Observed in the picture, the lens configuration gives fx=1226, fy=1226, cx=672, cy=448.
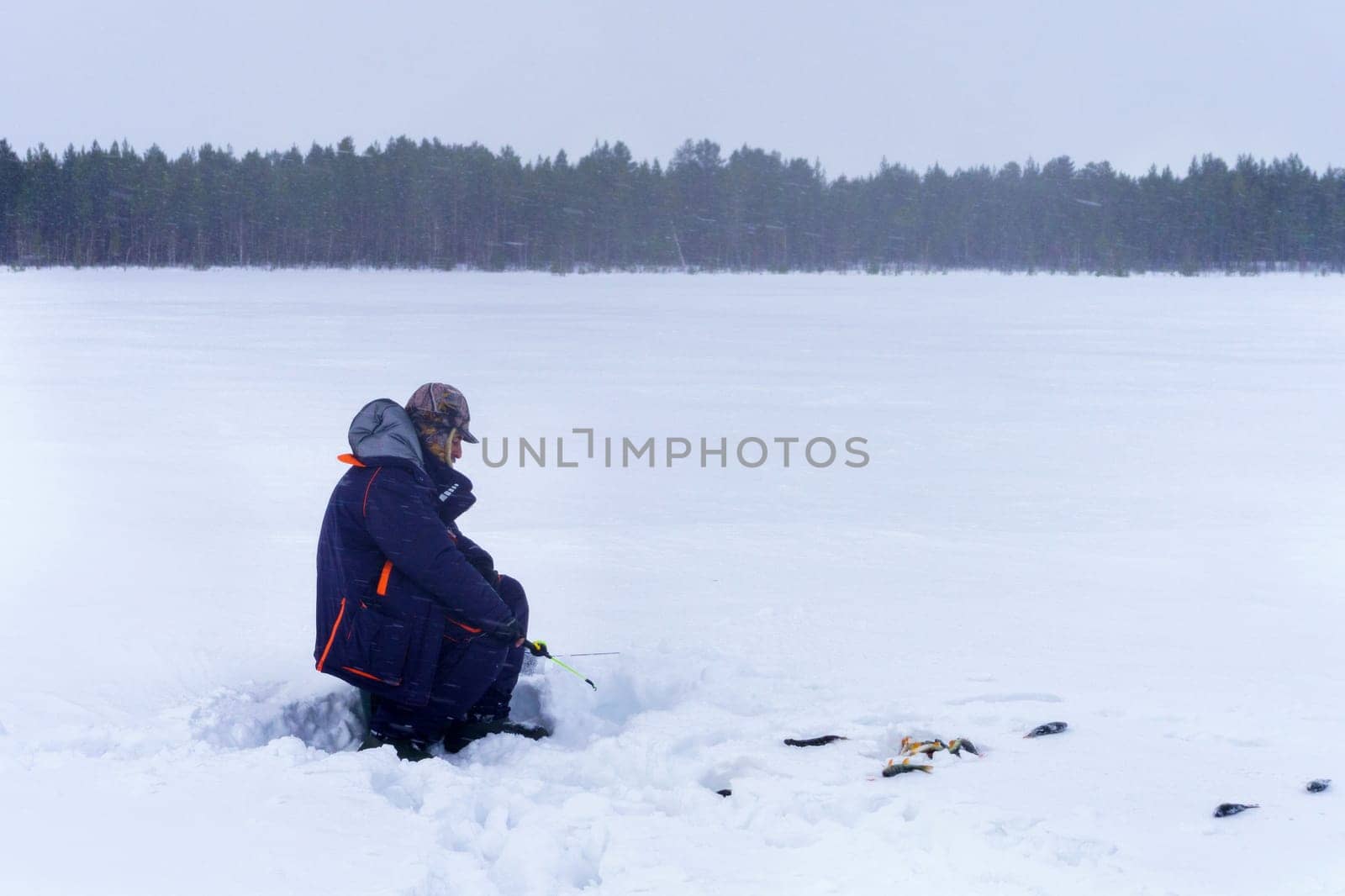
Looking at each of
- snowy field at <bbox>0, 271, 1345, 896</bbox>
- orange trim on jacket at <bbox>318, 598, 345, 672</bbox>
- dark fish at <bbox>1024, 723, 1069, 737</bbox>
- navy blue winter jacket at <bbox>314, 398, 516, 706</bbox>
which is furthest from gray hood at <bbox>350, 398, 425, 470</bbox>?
→ dark fish at <bbox>1024, 723, 1069, 737</bbox>

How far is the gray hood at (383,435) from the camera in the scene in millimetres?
3227

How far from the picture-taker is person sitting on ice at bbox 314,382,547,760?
3205 mm

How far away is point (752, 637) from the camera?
4.51m

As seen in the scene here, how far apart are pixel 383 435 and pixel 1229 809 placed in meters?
2.35

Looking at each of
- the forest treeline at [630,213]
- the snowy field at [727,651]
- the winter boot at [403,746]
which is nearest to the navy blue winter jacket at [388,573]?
the winter boot at [403,746]

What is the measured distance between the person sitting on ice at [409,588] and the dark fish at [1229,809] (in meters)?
1.88

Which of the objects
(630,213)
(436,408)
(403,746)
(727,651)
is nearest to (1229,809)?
(727,651)

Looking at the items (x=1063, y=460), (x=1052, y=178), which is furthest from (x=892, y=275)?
(x=1063, y=460)

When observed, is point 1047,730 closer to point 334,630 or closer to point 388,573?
point 388,573

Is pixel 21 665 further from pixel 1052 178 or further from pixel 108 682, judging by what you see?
pixel 1052 178

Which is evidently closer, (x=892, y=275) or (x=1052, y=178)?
(x=892, y=275)

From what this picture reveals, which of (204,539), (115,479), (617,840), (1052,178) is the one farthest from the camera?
(1052,178)

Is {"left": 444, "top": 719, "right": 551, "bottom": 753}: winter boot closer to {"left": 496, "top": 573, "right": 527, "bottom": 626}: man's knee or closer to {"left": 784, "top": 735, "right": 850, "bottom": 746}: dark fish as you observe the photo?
{"left": 496, "top": 573, "right": 527, "bottom": 626}: man's knee

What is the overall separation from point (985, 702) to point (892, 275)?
48.6 m
